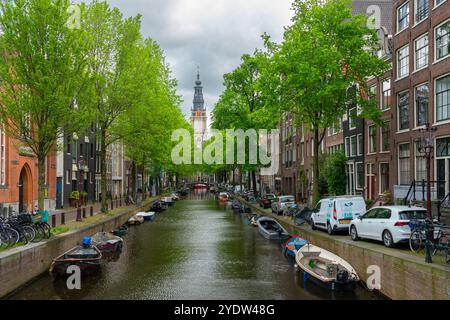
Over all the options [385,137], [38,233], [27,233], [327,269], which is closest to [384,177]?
[385,137]

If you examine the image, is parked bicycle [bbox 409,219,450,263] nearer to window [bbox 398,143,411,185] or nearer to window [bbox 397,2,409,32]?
window [bbox 398,143,411,185]

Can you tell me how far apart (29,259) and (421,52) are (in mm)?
24176

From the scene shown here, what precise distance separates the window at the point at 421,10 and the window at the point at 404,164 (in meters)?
7.73

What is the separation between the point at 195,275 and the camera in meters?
19.2

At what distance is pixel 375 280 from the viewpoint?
52.4 ft

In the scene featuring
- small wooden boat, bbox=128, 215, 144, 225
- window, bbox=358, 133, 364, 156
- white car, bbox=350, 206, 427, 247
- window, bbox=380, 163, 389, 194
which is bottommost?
small wooden boat, bbox=128, 215, 144, 225

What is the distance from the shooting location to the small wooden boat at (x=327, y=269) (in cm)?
1612

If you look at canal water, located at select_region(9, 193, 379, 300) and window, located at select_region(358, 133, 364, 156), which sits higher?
window, located at select_region(358, 133, 364, 156)

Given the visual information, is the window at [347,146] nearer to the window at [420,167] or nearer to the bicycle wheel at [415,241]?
the window at [420,167]

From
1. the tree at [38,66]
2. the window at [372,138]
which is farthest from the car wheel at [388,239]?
the window at [372,138]

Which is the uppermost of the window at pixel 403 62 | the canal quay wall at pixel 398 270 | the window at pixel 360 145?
the window at pixel 403 62

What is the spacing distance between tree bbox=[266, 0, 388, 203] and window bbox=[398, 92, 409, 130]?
2582 millimetres

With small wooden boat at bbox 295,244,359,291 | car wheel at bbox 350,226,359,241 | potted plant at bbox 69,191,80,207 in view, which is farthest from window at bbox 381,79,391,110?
potted plant at bbox 69,191,80,207

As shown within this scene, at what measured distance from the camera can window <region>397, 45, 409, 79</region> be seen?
30.6 metres
